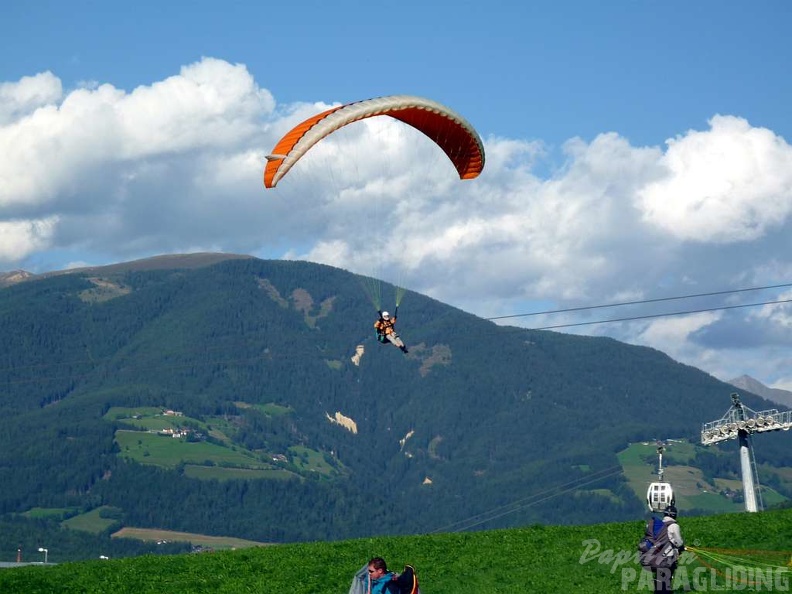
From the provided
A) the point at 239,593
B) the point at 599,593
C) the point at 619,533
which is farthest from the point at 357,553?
the point at 599,593

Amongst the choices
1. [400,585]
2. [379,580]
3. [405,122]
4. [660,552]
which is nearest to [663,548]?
[660,552]

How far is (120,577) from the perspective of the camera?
3641 centimetres

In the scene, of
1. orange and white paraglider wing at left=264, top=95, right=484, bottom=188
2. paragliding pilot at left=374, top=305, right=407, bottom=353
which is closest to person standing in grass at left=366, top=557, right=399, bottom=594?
paragliding pilot at left=374, top=305, right=407, bottom=353

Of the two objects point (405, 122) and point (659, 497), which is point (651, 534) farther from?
point (405, 122)

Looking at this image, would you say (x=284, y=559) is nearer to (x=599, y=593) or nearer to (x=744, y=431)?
(x=599, y=593)

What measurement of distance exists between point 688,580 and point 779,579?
2.11m

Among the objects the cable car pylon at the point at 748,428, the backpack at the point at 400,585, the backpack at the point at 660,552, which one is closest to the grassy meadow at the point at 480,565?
the backpack at the point at 660,552

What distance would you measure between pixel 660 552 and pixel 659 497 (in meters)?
1.10

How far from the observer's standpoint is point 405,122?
140ft

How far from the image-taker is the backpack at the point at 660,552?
2145cm

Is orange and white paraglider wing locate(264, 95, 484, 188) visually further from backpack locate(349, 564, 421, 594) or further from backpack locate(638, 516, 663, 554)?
backpack locate(638, 516, 663, 554)

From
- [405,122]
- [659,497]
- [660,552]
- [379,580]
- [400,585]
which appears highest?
[405,122]

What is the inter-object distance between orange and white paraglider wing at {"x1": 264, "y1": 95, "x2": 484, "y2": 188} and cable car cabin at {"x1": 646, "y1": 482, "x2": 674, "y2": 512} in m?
19.8

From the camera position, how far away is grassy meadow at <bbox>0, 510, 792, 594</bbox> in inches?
1193
